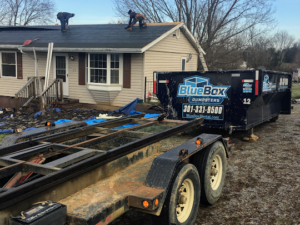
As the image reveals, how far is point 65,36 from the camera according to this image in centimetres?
1644

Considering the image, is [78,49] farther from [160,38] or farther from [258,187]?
[258,187]

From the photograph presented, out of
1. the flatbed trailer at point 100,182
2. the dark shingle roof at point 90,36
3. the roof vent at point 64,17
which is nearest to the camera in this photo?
the flatbed trailer at point 100,182

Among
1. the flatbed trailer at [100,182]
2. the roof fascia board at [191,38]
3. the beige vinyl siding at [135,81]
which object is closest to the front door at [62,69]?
the beige vinyl siding at [135,81]

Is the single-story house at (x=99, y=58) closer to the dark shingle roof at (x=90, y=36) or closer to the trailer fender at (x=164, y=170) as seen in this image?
the dark shingle roof at (x=90, y=36)

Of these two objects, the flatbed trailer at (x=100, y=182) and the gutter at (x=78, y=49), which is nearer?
the flatbed trailer at (x=100, y=182)

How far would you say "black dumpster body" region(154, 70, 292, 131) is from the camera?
7.55 metres

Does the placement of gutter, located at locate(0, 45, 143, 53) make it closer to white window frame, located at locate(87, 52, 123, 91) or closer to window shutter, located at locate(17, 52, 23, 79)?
white window frame, located at locate(87, 52, 123, 91)

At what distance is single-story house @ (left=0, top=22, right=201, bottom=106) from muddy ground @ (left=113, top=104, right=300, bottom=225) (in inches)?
251

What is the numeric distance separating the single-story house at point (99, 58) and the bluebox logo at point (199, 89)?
5299 millimetres

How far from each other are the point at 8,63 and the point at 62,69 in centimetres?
368

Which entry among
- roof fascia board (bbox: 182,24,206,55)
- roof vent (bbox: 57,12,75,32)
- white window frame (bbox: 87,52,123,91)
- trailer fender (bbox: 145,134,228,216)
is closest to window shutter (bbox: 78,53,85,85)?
white window frame (bbox: 87,52,123,91)

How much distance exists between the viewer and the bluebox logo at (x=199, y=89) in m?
7.85

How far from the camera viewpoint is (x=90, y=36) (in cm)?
1580

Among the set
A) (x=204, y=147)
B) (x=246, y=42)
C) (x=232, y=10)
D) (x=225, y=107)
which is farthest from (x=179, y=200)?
(x=246, y=42)
